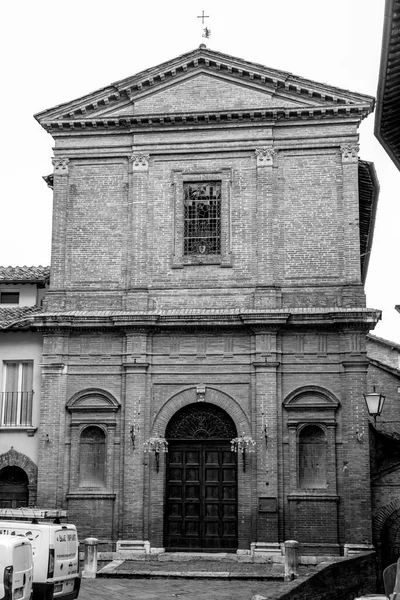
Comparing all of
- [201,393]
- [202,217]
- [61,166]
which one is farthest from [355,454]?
[61,166]

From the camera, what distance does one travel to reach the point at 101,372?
85.2 feet

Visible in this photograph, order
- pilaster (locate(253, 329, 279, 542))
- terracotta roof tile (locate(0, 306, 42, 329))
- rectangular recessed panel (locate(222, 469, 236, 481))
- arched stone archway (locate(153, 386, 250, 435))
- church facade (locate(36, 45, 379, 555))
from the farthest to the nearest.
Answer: terracotta roof tile (locate(0, 306, 42, 329))
arched stone archway (locate(153, 386, 250, 435))
rectangular recessed panel (locate(222, 469, 236, 481))
church facade (locate(36, 45, 379, 555))
pilaster (locate(253, 329, 279, 542))

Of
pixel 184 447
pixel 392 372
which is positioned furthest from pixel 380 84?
pixel 392 372

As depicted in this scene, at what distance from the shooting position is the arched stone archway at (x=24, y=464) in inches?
1016

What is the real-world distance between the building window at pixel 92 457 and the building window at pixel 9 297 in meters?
5.29

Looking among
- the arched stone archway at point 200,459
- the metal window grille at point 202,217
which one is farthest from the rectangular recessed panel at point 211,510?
the metal window grille at point 202,217

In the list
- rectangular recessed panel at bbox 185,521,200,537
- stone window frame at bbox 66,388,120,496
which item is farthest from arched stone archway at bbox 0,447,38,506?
rectangular recessed panel at bbox 185,521,200,537

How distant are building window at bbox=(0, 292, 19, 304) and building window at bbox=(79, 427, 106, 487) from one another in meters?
5.29

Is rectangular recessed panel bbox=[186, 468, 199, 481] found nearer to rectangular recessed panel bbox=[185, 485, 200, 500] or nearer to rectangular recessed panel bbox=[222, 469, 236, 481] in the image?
rectangular recessed panel bbox=[185, 485, 200, 500]

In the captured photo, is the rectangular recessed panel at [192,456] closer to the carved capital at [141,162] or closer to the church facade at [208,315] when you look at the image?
the church facade at [208,315]

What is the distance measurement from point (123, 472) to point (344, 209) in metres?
9.53

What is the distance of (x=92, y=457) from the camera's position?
84.4 feet

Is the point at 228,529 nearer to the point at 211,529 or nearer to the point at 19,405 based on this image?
the point at 211,529

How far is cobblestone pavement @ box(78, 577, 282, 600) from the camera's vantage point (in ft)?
64.4
